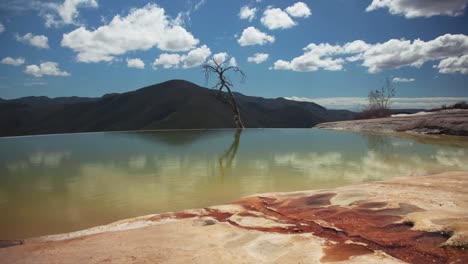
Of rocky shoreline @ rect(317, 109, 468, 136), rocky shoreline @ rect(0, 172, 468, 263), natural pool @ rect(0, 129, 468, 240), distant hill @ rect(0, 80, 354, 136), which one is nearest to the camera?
rocky shoreline @ rect(0, 172, 468, 263)

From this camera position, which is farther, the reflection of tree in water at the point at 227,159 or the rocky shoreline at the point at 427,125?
the rocky shoreline at the point at 427,125

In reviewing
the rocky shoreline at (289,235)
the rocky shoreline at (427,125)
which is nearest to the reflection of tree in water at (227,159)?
the rocky shoreline at (289,235)

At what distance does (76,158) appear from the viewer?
326 inches

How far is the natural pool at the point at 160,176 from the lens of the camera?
404cm

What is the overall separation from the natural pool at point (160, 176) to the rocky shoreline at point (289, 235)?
2.23 ft

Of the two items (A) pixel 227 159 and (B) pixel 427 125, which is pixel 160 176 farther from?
(B) pixel 427 125

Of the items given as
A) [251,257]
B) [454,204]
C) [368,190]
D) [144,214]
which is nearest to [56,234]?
[144,214]

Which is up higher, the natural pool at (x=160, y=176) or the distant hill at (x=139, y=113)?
the distant hill at (x=139, y=113)

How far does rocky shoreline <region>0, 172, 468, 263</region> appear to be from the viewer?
2.42 meters

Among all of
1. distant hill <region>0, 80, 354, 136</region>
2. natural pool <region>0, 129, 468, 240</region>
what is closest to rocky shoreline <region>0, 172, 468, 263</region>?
natural pool <region>0, 129, 468, 240</region>

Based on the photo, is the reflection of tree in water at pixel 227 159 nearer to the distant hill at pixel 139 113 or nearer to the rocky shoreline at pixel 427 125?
the rocky shoreline at pixel 427 125

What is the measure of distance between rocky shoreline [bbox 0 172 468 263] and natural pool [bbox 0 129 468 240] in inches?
26.7

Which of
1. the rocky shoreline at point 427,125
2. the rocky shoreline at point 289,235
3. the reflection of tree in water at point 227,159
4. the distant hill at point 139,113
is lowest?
the rocky shoreline at point 289,235

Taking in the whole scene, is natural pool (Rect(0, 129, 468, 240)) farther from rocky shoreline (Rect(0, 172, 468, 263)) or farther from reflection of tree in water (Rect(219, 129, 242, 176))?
rocky shoreline (Rect(0, 172, 468, 263))
